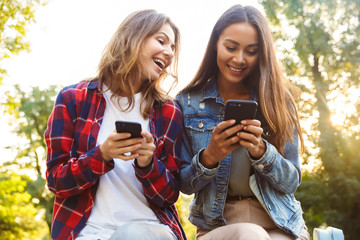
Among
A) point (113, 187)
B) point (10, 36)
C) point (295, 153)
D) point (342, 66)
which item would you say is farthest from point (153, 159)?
point (342, 66)

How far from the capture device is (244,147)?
118 inches

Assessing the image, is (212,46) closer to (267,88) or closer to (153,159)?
(267,88)

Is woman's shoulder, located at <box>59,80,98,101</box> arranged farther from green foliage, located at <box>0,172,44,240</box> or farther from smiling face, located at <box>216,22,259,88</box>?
green foliage, located at <box>0,172,44,240</box>

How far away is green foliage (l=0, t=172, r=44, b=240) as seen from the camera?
607 inches

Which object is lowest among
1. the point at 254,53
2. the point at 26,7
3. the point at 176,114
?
the point at 176,114

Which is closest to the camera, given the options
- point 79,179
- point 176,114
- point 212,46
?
point 79,179

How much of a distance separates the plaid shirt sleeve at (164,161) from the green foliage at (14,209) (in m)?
14.1

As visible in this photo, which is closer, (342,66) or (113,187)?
(113,187)

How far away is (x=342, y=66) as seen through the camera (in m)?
17.7

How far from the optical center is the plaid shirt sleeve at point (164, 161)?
247cm

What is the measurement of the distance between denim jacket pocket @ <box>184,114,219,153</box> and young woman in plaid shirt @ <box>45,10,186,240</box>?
129 mm

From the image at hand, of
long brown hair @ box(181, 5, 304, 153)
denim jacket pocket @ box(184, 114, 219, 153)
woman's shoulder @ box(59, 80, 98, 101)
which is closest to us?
woman's shoulder @ box(59, 80, 98, 101)

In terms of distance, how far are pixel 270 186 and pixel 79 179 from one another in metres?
1.39

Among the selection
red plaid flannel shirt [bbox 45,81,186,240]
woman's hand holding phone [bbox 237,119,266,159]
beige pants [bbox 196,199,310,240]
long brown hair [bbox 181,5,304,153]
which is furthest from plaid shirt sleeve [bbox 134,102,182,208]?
long brown hair [bbox 181,5,304,153]
